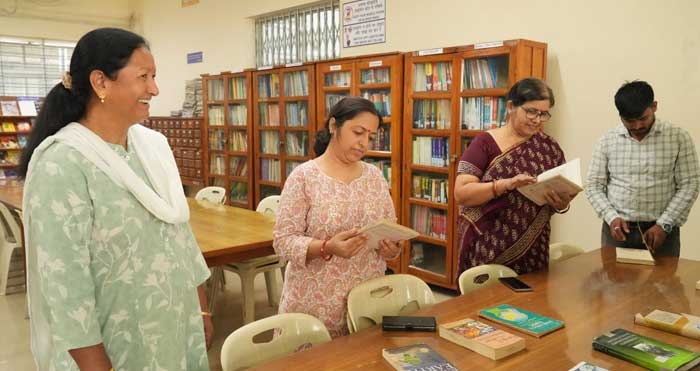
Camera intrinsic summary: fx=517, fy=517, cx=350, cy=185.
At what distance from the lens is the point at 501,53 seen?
3598 mm

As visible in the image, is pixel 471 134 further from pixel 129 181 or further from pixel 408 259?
pixel 129 181

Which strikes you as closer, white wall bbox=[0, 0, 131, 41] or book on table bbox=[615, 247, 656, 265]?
book on table bbox=[615, 247, 656, 265]

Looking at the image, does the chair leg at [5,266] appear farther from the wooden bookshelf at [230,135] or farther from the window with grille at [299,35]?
the window with grille at [299,35]

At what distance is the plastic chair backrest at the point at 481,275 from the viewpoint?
6.82ft

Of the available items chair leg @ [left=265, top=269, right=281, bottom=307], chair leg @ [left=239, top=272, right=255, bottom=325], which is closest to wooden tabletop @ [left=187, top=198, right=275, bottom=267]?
chair leg @ [left=239, top=272, right=255, bottom=325]

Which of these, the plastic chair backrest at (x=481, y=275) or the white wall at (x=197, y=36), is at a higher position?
the white wall at (x=197, y=36)

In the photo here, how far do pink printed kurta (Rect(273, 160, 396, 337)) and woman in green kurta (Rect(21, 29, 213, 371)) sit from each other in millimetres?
428

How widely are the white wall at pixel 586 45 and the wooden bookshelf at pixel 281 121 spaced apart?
2.56 feet

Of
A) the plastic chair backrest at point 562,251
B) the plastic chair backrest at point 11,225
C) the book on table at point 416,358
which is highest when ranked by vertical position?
the book on table at point 416,358

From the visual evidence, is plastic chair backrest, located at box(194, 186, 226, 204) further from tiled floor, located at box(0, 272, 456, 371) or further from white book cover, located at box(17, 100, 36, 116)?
white book cover, located at box(17, 100, 36, 116)

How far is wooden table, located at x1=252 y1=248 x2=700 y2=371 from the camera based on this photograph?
4.50 ft

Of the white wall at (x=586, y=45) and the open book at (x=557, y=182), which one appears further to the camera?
the white wall at (x=586, y=45)

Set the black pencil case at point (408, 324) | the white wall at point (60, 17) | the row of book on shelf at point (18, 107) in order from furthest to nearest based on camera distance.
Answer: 1. the white wall at point (60, 17)
2. the row of book on shelf at point (18, 107)
3. the black pencil case at point (408, 324)

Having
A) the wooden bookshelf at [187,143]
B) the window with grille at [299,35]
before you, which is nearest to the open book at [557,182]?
the window with grille at [299,35]
